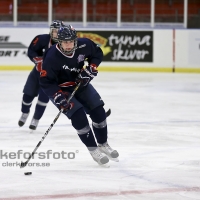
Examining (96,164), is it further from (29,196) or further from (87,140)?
(29,196)

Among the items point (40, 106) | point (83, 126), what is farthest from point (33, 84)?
point (83, 126)

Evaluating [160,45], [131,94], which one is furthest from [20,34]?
[131,94]

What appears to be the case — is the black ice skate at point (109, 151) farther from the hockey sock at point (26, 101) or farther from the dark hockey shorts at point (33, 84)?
the hockey sock at point (26, 101)

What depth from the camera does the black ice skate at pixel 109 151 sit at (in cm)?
495

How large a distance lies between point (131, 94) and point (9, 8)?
17.4 ft

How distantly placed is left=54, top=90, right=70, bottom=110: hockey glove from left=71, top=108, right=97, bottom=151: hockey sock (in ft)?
0.36

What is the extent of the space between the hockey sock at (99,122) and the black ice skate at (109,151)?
38 mm

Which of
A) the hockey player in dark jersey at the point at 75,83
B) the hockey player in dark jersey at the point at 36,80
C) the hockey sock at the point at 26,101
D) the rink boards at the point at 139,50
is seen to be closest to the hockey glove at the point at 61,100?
the hockey player in dark jersey at the point at 75,83

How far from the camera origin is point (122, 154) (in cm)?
527

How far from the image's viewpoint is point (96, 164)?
4910mm

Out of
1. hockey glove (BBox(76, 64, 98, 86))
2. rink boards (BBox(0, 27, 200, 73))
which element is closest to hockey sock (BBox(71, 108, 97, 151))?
hockey glove (BBox(76, 64, 98, 86))

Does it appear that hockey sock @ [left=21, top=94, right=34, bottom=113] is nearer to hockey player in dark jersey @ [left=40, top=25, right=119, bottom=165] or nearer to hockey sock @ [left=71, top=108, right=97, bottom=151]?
hockey player in dark jersey @ [left=40, top=25, right=119, bottom=165]

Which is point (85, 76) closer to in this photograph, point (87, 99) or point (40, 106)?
point (87, 99)

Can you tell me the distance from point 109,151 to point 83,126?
372 mm
